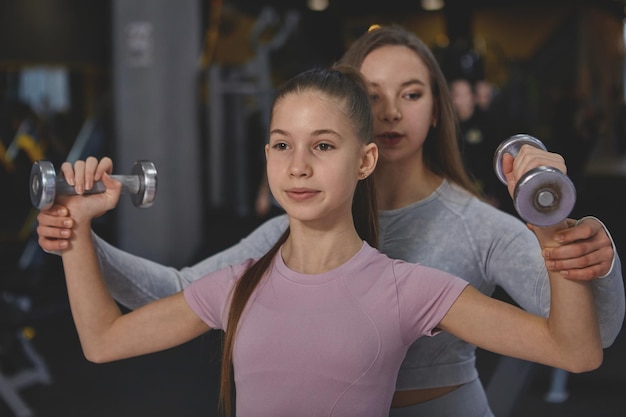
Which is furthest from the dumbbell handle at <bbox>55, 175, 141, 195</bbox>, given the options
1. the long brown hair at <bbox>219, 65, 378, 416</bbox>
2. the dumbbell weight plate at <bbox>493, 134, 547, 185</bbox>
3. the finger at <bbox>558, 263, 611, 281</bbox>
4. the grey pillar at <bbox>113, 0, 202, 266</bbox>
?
the grey pillar at <bbox>113, 0, 202, 266</bbox>

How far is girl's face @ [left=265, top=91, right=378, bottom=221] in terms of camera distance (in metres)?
1.31

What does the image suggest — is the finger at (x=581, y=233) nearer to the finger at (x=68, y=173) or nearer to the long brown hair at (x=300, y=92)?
the long brown hair at (x=300, y=92)

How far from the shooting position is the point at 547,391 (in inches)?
171

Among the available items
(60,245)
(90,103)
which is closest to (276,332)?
(60,245)

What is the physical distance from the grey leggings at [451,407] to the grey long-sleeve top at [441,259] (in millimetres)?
25

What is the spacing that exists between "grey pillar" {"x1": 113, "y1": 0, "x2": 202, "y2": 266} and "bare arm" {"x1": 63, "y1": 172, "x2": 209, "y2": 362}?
517cm

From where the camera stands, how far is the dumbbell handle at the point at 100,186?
136 centimetres

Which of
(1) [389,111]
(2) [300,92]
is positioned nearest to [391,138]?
(1) [389,111]

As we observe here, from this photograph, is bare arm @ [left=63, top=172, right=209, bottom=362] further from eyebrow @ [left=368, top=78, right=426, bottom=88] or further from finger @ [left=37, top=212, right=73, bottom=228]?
eyebrow @ [left=368, top=78, right=426, bottom=88]

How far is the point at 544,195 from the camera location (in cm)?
103

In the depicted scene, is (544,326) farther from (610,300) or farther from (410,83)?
(410,83)

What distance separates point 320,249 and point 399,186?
40cm

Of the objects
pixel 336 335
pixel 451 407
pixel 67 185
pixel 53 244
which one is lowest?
pixel 451 407

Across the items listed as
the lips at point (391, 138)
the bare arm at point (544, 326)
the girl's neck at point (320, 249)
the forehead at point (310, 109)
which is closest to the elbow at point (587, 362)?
the bare arm at point (544, 326)
